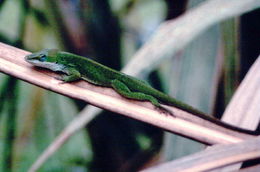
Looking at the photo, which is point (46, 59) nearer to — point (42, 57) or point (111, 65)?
point (42, 57)

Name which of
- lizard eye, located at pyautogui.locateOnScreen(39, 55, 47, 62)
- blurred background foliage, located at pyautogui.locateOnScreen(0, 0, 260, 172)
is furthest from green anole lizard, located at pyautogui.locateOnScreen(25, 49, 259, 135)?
blurred background foliage, located at pyautogui.locateOnScreen(0, 0, 260, 172)

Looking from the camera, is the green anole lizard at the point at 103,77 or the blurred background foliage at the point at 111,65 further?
the blurred background foliage at the point at 111,65

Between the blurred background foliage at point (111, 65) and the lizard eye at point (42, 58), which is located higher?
the lizard eye at point (42, 58)

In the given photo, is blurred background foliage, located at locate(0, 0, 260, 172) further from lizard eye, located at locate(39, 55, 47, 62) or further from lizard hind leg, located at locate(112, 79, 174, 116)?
lizard eye, located at locate(39, 55, 47, 62)

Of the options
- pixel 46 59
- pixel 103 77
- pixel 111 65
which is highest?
pixel 46 59

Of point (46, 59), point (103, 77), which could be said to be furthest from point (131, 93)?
point (46, 59)

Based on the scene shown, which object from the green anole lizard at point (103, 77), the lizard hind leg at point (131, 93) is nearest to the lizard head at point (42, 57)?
the green anole lizard at point (103, 77)

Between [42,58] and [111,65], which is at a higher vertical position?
[42,58]

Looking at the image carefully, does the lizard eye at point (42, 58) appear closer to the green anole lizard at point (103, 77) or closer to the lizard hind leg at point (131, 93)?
the green anole lizard at point (103, 77)
